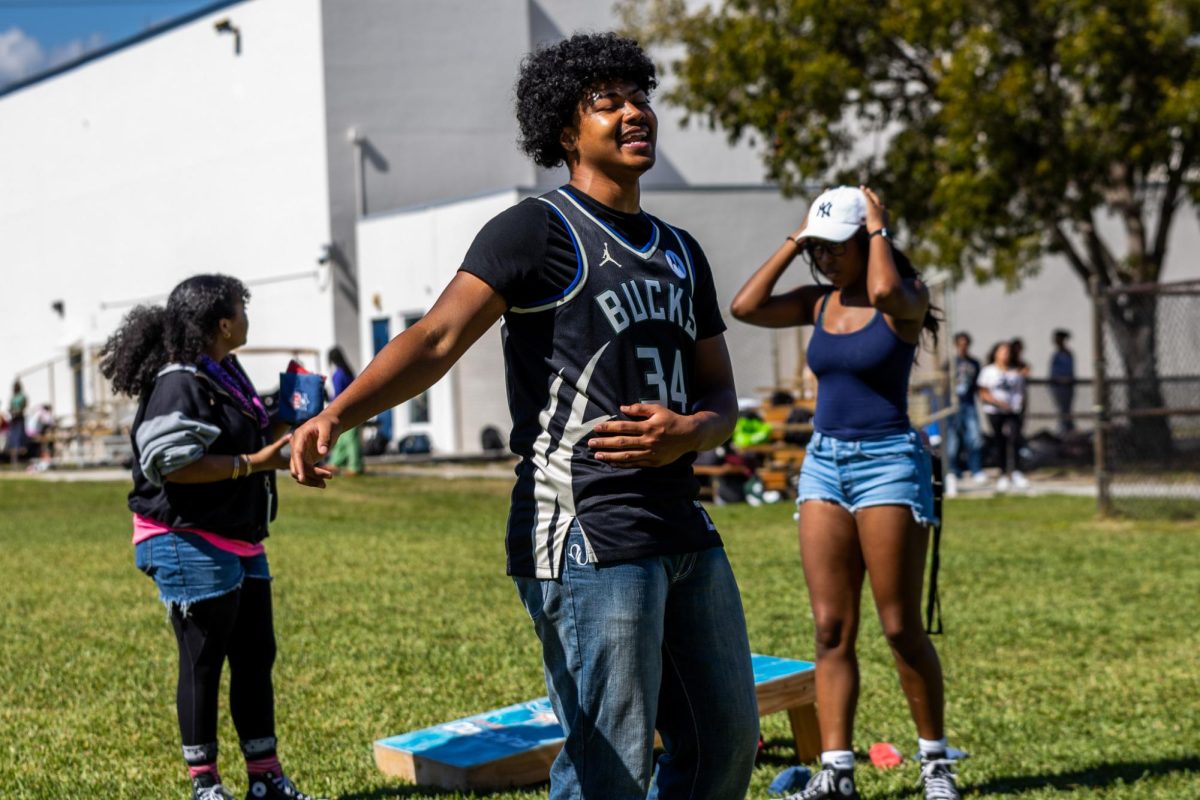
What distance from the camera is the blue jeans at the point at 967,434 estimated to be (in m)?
19.7

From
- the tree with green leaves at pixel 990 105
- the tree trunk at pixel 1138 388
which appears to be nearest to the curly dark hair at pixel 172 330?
the tree trunk at pixel 1138 388

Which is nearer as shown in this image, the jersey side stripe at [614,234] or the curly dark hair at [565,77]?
the jersey side stripe at [614,234]

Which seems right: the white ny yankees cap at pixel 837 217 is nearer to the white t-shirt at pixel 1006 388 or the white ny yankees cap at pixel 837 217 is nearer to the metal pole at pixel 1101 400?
the metal pole at pixel 1101 400

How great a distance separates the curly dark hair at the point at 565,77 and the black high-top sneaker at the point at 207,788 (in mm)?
2718

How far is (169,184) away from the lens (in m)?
36.3

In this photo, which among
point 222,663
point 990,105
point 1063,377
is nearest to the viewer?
Result: point 222,663

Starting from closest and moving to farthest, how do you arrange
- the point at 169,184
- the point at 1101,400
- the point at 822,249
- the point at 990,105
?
the point at 822,249
the point at 1101,400
the point at 990,105
the point at 169,184

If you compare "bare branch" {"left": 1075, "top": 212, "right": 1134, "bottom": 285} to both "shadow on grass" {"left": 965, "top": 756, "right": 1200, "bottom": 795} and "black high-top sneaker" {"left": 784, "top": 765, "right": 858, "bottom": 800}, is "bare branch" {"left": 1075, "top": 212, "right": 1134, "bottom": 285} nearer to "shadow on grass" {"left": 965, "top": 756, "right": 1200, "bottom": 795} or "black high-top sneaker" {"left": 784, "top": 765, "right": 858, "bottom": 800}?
"shadow on grass" {"left": 965, "top": 756, "right": 1200, "bottom": 795}

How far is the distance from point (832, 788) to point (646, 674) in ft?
7.00

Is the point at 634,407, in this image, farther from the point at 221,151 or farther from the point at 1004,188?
the point at 221,151

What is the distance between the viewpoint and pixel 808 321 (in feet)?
19.2

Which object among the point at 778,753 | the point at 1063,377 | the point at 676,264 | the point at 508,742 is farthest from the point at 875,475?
the point at 1063,377

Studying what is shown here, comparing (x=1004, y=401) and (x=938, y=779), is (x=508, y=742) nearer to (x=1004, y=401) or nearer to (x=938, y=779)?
(x=938, y=779)

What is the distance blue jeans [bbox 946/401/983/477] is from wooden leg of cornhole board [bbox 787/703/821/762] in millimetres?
13678
